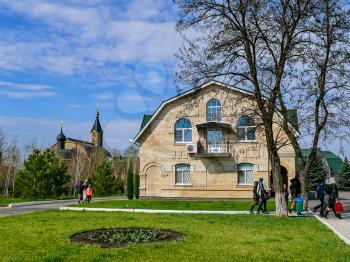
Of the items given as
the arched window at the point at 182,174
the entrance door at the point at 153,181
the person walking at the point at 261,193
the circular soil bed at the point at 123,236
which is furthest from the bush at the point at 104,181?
the circular soil bed at the point at 123,236

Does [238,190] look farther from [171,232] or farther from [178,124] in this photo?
[171,232]

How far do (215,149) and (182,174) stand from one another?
3.55 m

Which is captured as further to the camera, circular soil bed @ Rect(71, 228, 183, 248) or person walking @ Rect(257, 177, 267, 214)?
person walking @ Rect(257, 177, 267, 214)

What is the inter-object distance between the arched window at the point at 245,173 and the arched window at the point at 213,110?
429 cm

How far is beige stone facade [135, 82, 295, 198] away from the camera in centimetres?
3700

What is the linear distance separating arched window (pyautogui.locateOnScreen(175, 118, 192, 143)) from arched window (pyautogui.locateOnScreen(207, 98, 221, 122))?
6.20 feet

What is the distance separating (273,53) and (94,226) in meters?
11.7

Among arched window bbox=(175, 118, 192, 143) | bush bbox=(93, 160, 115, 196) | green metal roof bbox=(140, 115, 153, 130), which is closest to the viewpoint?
arched window bbox=(175, 118, 192, 143)

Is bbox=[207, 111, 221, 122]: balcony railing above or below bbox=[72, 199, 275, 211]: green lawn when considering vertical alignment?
above

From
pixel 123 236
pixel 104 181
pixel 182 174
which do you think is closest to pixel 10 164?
pixel 104 181

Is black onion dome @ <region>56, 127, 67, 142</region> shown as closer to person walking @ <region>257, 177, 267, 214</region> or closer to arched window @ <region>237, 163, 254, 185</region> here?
arched window @ <region>237, 163, 254, 185</region>

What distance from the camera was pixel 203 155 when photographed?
123 feet

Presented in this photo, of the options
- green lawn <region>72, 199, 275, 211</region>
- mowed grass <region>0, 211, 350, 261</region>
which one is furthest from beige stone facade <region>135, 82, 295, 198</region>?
mowed grass <region>0, 211, 350, 261</region>

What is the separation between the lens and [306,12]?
20.0m
